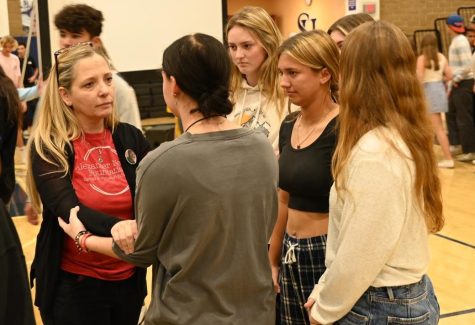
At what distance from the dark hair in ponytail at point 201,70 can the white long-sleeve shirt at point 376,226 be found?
1.29ft

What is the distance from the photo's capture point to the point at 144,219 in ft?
5.60

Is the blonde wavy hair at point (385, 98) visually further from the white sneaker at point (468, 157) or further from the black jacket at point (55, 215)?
the white sneaker at point (468, 157)

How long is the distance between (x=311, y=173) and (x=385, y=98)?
0.62 metres

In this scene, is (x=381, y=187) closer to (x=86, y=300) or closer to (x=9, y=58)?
(x=86, y=300)

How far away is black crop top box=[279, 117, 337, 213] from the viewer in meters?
2.37

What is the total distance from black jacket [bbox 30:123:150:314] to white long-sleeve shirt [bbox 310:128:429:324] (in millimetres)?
727

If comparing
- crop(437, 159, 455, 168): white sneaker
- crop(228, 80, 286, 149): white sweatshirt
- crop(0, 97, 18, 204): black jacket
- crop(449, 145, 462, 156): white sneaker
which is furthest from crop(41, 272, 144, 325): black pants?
crop(449, 145, 462, 156): white sneaker

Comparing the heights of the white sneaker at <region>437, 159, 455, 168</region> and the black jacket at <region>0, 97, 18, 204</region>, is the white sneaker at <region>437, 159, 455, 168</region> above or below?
below

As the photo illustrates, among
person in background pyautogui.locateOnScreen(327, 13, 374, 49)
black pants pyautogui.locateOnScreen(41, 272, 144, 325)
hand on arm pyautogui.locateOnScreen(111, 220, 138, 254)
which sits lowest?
black pants pyautogui.locateOnScreen(41, 272, 144, 325)

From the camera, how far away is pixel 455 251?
18.2ft

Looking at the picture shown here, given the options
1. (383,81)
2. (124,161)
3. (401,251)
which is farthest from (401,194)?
(124,161)

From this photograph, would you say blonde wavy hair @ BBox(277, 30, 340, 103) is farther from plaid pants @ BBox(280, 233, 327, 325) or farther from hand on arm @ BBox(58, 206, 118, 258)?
hand on arm @ BBox(58, 206, 118, 258)

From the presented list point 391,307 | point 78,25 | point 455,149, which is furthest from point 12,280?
point 455,149

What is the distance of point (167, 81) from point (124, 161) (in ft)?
2.20
